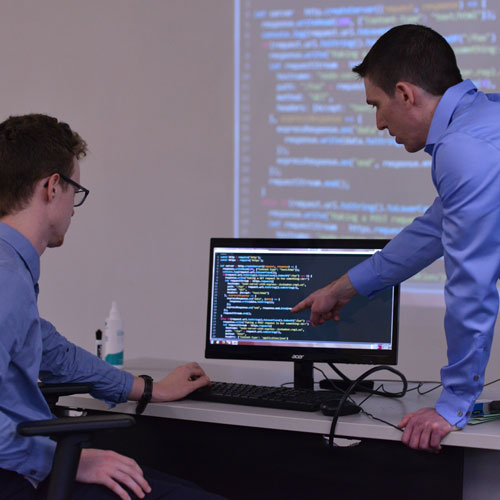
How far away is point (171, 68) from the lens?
12.2 feet

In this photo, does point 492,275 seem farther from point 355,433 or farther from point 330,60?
point 330,60

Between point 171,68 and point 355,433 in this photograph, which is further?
point 171,68

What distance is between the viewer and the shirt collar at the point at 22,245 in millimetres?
1344

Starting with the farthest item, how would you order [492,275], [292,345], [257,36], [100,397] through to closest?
[257,36]
[292,345]
[100,397]
[492,275]

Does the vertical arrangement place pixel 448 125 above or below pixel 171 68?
below

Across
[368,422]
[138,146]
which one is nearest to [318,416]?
[368,422]

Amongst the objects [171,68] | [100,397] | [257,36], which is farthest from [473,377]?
[171,68]

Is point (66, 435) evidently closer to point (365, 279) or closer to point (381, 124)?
point (365, 279)

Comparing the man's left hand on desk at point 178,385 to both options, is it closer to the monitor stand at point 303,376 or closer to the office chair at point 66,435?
the monitor stand at point 303,376

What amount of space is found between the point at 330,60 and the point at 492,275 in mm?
2283

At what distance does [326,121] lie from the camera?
339cm

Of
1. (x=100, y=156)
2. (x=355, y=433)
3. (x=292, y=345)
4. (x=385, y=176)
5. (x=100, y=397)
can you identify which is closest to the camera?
(x=355, y=433)

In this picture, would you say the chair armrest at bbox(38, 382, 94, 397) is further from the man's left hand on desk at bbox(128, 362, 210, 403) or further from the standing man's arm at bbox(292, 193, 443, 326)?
the standing man's arm at bbox(292, 193, 443, 326)

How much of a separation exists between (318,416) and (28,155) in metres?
0.86
